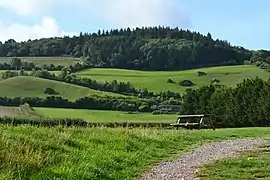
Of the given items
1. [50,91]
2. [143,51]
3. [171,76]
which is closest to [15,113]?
[50,91]

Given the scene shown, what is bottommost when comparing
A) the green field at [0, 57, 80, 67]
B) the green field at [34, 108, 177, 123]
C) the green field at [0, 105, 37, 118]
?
the green field at [34, 108, 177, 123]

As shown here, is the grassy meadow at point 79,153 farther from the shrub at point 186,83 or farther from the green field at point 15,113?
the shrub at point 186,83

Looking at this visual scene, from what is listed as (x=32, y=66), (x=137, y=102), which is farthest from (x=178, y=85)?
(x=32, y=66)

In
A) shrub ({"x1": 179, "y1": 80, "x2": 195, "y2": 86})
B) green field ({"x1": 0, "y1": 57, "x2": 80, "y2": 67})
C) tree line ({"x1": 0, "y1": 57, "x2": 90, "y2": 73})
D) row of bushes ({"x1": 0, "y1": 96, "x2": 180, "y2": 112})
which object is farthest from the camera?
green field ({"x1": 0, "y1": 57, "x2": 80, "y2": 67})

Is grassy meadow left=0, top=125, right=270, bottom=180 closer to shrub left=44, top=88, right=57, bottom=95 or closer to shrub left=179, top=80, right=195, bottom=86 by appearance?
shrub left=44, top=88, right=57, bottom=95

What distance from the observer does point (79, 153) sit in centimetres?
1562

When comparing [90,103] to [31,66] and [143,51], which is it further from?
[143,51]

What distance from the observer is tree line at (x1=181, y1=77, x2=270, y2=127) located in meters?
67.8

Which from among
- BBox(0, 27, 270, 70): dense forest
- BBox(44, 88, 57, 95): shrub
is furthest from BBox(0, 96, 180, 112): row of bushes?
BBox(0, 27, 270, 70): dense forest

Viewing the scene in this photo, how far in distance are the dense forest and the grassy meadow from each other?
12455cm

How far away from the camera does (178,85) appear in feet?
397

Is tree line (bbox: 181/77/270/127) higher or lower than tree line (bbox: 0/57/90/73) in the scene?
lower

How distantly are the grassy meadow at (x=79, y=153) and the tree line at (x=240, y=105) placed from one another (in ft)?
A: 150

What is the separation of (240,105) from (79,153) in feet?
193
